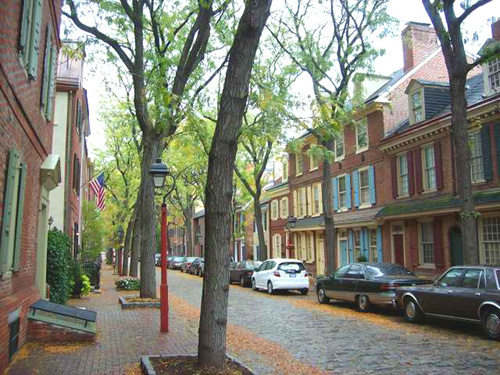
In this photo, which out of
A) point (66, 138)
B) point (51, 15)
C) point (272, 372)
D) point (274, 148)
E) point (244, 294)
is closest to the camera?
point (272, 372)

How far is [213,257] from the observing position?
6.69m

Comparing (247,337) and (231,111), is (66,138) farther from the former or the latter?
(231,111)

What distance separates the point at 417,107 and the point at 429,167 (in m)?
3.12

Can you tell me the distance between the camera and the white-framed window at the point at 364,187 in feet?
84.2

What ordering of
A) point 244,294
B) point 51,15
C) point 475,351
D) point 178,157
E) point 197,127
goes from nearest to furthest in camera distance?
point 475,351
point 197,127
point 51,15
point 244,294
point 178,157

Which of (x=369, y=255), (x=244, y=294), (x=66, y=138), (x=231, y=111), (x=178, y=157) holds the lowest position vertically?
(x=244, y=294)

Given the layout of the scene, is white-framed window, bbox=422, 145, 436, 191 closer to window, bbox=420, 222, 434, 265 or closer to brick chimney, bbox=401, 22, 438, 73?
window, bbox=420, 222, 434, 265

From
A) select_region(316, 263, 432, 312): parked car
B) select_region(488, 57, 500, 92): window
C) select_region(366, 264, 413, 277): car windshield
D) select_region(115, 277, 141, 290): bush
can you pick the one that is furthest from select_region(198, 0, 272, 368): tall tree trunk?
select_region(115, 277, 141, 290): bush

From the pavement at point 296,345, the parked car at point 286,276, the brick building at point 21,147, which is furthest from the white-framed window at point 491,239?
the brick building at point 21,147

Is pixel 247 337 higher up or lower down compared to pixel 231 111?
lower down

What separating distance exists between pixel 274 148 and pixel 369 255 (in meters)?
7.89

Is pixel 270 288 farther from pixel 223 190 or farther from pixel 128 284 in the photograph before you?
pixel 223 190

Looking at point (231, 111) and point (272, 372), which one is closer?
point (231, 111)

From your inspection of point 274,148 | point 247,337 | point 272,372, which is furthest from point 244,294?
point 272,372
